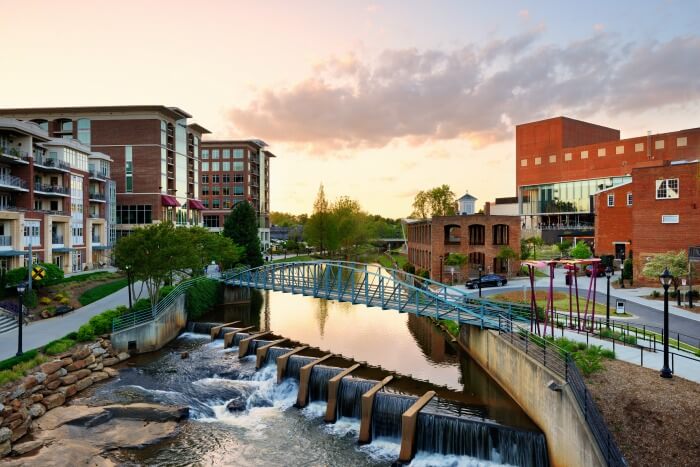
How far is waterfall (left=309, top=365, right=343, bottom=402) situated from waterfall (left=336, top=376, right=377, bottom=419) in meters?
1.44

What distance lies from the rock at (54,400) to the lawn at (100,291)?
1486 centimetres

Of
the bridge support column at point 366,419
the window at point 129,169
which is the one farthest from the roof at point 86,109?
the bridge support column at point 366,419

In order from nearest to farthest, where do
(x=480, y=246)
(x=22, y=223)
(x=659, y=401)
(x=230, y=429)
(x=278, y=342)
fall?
(x=659, y=401) < (x=230, y=429) < (x=278, y=342) < (x=22, y=223) < (x=480, y=246)

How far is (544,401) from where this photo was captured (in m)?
16.2

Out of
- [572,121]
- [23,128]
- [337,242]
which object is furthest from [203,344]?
[572,121]

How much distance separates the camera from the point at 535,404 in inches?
674

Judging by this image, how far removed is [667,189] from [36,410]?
44489 mm

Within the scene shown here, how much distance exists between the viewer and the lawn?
34166 mm

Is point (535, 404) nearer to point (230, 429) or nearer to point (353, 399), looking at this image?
point (353, 399)

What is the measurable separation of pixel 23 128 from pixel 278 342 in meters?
31.3

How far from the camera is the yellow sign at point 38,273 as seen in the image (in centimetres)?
3175

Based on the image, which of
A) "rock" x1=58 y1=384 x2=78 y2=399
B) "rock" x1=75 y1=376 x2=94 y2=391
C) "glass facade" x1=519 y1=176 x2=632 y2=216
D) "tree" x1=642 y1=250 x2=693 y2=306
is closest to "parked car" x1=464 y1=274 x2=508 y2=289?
"tree" x1=642 y1=250 x2=693 y2=306

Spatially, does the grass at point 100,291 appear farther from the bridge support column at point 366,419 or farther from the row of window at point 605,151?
the row of window at point 605,151

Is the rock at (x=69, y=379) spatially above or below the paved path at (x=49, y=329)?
below
